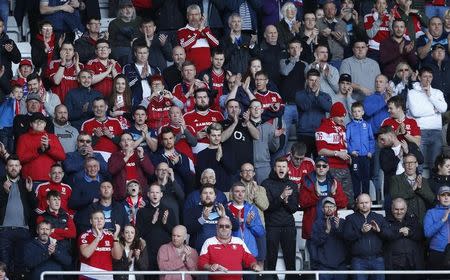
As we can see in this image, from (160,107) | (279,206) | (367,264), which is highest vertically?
(160,107)

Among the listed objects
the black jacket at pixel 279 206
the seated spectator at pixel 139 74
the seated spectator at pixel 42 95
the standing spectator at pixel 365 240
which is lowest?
the standing spectator at pixel 365 240

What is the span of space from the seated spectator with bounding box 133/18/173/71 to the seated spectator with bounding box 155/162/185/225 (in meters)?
3.45

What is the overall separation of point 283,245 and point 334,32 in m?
4.89

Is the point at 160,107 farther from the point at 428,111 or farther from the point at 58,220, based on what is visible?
the point at 428,111

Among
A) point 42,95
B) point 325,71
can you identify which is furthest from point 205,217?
point 325,71

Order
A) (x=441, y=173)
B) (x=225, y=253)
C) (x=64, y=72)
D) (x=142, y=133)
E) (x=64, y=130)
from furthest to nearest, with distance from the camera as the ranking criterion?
(x=64, y=72) < (x=64, y=130) < (x=142, y=133) < (x=441, y=173) < (x=225, y=253)

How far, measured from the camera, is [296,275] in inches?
923

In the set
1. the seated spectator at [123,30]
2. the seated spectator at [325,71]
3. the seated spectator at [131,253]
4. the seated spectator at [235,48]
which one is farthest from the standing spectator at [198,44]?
the seated spectator at [131,253]

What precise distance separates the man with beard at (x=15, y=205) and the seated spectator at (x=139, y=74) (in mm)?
2757

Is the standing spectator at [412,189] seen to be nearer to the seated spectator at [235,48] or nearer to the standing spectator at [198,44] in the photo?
the seated spectator at [235,48]

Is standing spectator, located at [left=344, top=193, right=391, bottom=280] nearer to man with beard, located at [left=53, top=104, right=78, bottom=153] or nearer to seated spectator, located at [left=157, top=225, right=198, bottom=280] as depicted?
seated spectator, located at [left=157, top=225, right=198, bottom=280]

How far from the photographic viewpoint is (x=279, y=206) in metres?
23.5

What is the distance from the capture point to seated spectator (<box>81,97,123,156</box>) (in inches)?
963

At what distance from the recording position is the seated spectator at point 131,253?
2236 cm
